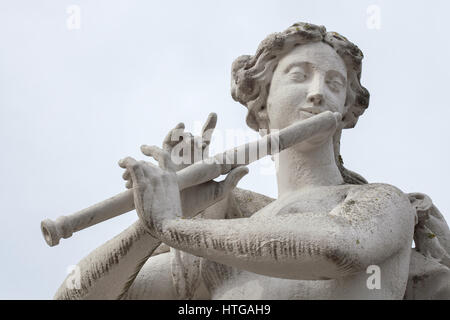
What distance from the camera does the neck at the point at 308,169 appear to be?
7.76m

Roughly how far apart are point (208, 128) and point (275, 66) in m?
0.99

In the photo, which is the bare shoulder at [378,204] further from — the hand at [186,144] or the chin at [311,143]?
the hand at [186,144]

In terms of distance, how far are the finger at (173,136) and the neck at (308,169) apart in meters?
0.90

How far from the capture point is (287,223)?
20.2 ft

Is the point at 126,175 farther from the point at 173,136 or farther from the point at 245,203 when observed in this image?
the point at 245,203

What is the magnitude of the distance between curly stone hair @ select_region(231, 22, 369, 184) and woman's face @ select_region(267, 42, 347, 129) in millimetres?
73

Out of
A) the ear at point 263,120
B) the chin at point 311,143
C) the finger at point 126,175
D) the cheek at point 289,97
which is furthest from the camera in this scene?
the ear at point 263,120

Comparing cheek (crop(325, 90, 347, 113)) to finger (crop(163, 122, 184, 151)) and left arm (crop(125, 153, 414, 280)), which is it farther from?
left arm (crop(125, 153, 414, 280))

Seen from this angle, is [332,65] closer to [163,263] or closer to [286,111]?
[286,111]

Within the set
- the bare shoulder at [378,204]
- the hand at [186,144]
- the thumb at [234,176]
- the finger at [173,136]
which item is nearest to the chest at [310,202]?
the bare shoulder at [378,204]
